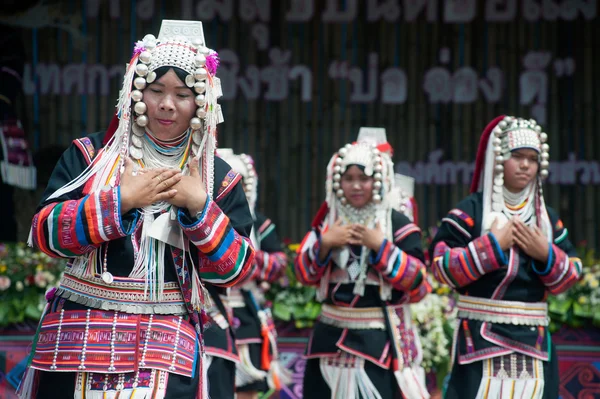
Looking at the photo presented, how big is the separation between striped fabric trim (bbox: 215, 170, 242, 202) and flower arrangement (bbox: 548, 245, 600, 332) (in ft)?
12.6

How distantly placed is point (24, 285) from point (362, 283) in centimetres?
278

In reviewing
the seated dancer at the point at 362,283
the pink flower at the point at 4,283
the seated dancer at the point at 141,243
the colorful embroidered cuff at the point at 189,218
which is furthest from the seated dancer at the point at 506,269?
the pink flower at the point at 4,283

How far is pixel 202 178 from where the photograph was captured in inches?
123

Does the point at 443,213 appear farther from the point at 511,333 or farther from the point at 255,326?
the point at 511,333

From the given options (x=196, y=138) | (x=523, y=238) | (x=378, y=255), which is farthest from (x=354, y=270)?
(x=196, y=138)

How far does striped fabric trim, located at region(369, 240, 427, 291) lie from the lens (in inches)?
194

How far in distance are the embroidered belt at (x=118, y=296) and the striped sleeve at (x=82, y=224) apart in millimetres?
119

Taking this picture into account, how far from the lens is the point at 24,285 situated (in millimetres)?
6715

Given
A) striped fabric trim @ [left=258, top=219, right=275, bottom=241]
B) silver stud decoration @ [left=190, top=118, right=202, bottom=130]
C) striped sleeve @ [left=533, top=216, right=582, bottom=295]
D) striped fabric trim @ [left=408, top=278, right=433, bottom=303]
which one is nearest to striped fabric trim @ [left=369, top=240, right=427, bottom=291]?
striped fabric trim @ [left=408, top=278, right=433, bottom=303]

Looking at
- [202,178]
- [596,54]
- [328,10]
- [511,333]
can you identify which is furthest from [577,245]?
[202,178]

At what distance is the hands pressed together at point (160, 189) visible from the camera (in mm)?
2898

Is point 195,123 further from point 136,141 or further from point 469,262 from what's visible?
point 469,262

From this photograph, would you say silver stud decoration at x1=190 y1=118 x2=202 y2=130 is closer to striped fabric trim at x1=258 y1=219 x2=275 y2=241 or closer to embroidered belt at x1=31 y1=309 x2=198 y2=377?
embroidered belt at x1=31 y1=309 x2=198 y2=377

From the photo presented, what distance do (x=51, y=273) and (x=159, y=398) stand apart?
4028 mm
